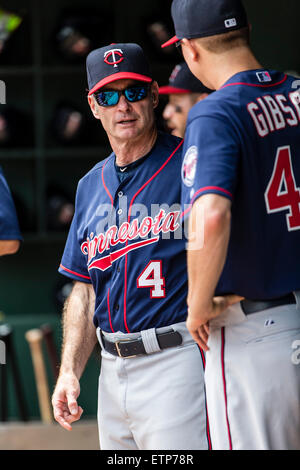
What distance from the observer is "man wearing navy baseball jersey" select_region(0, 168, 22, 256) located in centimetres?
254

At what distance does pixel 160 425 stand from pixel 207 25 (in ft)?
3.53

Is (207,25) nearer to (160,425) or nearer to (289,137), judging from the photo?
(289,137)

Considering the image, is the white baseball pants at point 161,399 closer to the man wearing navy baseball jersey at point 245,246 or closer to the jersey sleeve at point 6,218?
the man wearing navy baseball jersey at point 245,246

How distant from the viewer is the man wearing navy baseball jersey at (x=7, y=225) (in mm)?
2537

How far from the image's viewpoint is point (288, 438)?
67.4 inches

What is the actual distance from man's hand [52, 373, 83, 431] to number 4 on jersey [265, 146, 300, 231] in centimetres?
81

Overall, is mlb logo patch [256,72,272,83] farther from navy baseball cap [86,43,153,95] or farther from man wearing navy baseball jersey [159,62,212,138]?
man wearing navy baseball jersey [159,62,212,138]

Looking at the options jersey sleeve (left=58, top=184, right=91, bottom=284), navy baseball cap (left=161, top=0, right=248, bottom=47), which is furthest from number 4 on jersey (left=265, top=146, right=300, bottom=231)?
jersey sleeve (left=58, top=184, right=91, bottom=284)

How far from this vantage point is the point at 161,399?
2.08m

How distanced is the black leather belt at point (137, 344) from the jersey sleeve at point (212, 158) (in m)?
0.51

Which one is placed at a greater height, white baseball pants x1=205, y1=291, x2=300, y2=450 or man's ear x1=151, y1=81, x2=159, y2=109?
man's ear x1=151, y1=81, x2=159, y2=109

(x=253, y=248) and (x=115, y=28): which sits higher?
(x=115, y=28)

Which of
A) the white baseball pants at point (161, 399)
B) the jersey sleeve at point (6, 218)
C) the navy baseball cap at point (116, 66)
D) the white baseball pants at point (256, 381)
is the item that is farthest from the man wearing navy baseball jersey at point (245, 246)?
the jersey sleeve at point (6, 218)
